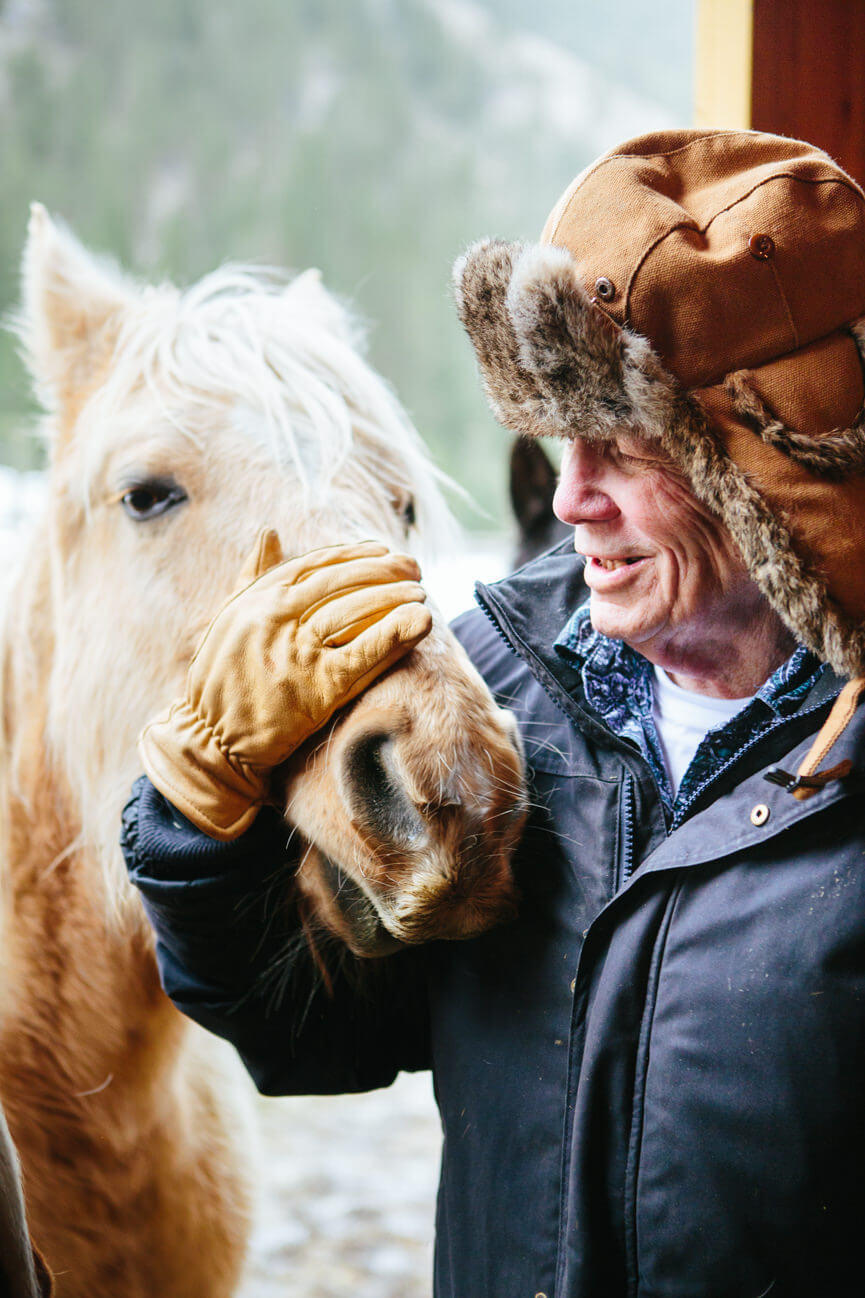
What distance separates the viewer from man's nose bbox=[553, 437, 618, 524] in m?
1.10

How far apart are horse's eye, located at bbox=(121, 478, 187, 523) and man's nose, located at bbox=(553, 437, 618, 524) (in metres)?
0.51

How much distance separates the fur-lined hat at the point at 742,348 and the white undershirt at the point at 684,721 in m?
0.18

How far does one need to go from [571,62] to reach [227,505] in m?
7.52

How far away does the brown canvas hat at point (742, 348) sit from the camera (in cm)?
96

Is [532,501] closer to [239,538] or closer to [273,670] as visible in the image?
[239,538]

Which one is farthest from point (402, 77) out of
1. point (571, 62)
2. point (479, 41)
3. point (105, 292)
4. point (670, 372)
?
point (670, 372)

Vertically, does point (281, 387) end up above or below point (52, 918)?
above

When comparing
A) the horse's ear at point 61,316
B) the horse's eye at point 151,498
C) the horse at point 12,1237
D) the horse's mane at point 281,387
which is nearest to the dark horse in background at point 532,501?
the horse's mane at point 281,387

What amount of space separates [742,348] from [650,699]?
442 millimetres

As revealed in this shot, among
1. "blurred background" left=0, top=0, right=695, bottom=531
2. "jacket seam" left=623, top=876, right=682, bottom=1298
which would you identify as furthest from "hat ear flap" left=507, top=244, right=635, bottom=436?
"blurred background" left=0, top=0, right=695, bottom=531

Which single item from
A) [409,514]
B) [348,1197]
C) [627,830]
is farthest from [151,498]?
[348,1197]

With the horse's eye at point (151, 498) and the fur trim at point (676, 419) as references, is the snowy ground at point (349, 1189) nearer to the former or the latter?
the horse's eye at point (151, 498)

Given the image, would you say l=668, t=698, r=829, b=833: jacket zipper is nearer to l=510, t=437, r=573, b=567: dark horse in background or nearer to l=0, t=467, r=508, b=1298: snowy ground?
l=0, t=467, r=508, b=1298: snowy ground

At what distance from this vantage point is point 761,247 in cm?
96
